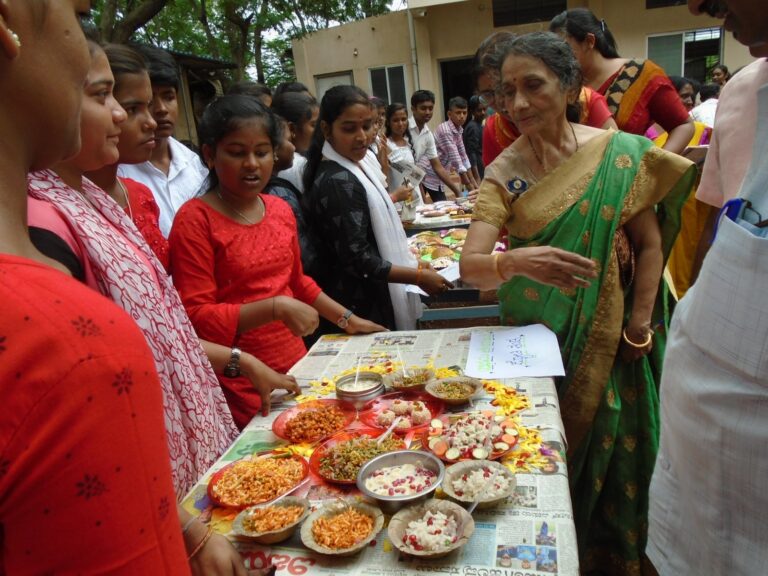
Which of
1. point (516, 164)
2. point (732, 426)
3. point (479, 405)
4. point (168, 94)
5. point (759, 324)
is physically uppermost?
→ point (168, 94)

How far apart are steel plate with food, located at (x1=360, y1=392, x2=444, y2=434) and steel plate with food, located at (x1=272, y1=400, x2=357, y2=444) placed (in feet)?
0.22

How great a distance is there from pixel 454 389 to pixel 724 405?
0.83m

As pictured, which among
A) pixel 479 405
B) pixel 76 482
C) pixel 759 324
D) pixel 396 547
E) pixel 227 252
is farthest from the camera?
pixel 227 252

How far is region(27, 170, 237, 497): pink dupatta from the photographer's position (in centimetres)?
103

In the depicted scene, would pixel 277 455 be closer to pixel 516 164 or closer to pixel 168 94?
pixel 516 164

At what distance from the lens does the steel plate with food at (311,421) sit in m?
1.55

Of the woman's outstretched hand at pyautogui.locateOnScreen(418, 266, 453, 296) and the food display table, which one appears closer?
the food display table

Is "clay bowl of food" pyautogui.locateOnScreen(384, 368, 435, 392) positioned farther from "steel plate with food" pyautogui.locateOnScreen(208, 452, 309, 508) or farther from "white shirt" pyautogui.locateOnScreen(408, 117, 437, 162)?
"white shirt" pyautogui.locateOnScreen(408, 117, 437, 162)

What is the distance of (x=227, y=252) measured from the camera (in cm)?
193

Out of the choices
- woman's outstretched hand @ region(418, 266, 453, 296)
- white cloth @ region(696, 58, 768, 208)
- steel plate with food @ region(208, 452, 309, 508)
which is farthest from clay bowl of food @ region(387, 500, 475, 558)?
woman's outstretched hand @ region(418, 266, 453, 296)

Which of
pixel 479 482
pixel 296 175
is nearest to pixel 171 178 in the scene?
pixel 296 175

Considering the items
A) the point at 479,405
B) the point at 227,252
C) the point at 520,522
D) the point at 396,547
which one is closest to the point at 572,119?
the point at 479,405

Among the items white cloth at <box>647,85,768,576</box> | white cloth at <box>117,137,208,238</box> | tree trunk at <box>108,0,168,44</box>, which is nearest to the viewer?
white cloth at <box>647,85,768,576</box>

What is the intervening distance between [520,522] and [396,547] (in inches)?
11.1
